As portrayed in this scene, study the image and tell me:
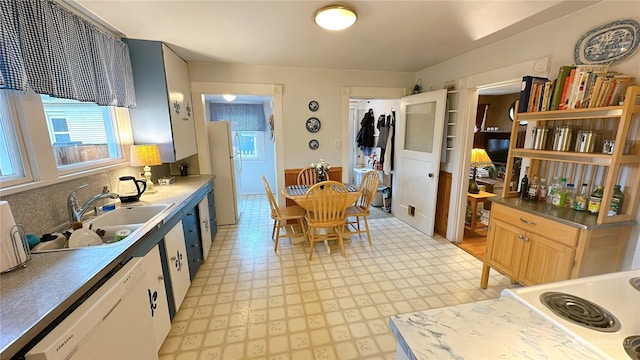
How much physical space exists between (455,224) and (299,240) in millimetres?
2006

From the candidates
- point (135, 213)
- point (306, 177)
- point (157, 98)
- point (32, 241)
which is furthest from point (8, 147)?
point (306, 177)

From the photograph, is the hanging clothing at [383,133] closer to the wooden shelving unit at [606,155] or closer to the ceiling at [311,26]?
the ceiling at [311,26]

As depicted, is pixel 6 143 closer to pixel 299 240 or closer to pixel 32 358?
pixel 32 358

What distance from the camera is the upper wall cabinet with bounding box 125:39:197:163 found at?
7.99 ft

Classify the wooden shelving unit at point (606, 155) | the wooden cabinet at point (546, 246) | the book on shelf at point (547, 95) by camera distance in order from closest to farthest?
the wooden shelving unit at point (606, 155) → the wooden cabinet at point (546, 246) → the book on shelf at point (547, 95)

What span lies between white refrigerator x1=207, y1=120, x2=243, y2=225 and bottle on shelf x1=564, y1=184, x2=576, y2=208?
12.0ft

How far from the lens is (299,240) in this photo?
3.12 metres

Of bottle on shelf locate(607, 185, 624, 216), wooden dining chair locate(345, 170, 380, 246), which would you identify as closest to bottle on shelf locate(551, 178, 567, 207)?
bottle on shelf locate(607, 185, 624, 216)

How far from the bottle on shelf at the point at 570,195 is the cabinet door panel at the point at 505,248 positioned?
15.6 inches

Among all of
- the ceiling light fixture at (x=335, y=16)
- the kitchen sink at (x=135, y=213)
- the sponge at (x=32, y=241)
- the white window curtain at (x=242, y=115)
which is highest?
the ceiling light fixture at (x=335, y=16)

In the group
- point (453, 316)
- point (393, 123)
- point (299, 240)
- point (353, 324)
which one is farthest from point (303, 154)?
point (453, 316)

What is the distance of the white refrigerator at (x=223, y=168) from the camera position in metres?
3.55

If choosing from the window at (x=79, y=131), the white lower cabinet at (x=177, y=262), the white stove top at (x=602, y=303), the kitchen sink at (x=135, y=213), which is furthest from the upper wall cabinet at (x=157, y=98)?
the white stove top at (x=602, y=303)

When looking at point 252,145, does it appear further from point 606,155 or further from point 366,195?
point 606,155
